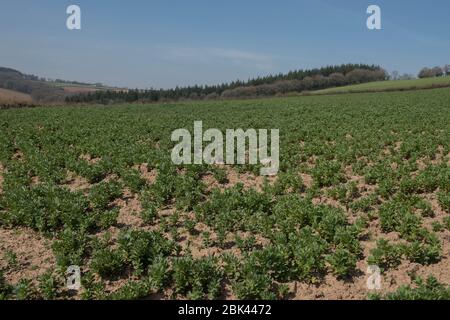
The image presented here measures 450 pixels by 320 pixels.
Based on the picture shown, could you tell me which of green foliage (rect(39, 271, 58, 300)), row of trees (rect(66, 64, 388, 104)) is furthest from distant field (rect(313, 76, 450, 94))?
green foliage (rect(39, 271, 58, 300))

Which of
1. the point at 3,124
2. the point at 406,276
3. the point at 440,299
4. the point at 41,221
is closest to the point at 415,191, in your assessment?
the point at 406,276

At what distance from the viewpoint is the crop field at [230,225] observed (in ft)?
23.1

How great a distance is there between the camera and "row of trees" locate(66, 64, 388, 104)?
102 meters

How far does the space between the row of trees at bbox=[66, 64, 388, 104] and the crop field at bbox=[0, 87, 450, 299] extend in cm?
8223

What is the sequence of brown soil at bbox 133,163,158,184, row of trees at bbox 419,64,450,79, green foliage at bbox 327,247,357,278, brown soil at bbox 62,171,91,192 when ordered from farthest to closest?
row of trees at bbox 419,64,450,79
brown soil at bbox 133,163,158,184
brown soil at bbox 62,171,91,192
green foliage at bbox 327,247,357,278

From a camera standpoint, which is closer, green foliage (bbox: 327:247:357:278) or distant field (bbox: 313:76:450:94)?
green foliage (bbox: 327:247:357:278)

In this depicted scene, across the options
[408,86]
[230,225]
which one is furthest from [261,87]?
[230,225]

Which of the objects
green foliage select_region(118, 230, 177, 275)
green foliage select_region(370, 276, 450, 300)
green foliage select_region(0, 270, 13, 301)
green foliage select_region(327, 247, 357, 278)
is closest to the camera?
green foliage select_region(370, 276, 450, 300)

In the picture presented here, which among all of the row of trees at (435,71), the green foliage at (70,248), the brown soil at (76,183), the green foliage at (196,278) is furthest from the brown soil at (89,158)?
the row of trees at (435,71)

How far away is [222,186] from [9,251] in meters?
6.27

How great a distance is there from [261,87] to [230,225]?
10208cm

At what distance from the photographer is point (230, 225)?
9.28 metres

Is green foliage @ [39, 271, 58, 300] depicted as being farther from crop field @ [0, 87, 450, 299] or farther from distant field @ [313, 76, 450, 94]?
distant field @ [313, 76, 450, 94]
